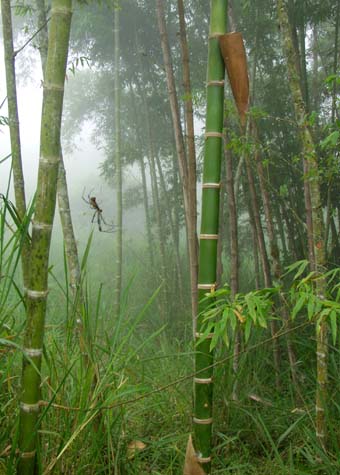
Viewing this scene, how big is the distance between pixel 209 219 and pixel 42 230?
0.46m

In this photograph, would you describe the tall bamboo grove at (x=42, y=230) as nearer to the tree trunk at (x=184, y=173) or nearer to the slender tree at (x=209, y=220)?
the slender tree at (x=209, y=220)

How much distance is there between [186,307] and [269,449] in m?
2.46

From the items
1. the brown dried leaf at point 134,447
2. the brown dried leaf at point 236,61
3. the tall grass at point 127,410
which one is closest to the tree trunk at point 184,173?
the tall grass at point 127,410

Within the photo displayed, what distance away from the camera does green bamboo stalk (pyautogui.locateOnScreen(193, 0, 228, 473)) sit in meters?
1.39

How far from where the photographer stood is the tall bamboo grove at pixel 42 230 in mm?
1188

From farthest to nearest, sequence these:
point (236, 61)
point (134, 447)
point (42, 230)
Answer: point (134, 447) < point (236, 61) < point (42, 230)

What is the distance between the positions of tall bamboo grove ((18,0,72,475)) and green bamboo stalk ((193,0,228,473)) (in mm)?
417

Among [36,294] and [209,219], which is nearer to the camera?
[36,294]

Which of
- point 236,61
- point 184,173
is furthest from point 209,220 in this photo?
point 184,173

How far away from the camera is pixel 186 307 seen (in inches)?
183

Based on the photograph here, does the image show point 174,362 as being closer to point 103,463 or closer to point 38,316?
point 103,463

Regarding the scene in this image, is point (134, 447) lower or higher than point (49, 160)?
lower

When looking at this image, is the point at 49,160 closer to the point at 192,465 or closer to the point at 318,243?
the point at 192,465

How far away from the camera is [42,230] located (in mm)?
1188
